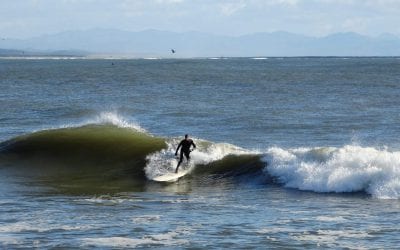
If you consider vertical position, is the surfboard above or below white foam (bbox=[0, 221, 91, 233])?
below

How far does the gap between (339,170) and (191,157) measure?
22.0 ft

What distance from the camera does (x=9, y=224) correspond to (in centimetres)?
1978

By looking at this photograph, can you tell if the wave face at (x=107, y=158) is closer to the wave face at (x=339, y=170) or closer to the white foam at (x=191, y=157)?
the white foam at (x=191, y=157)

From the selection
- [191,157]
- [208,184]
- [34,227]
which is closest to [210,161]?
[191,157]

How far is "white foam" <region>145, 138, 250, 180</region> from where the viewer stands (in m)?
30.0

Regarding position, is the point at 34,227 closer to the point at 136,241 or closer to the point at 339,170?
the point at 136,241

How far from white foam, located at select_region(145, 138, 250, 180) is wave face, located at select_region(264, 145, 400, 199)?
Result: 269 centimetres

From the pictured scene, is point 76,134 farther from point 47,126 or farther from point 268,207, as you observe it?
point 268,207

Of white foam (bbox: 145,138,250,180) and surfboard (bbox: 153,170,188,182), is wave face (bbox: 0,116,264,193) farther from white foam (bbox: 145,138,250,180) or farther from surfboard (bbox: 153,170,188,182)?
surfboard (bbox: 153,170,188,182)

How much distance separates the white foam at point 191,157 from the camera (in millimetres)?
29984

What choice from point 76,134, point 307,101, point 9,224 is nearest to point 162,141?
point 76,134

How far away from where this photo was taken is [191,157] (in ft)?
101

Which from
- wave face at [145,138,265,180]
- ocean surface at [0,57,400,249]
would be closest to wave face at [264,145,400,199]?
ocean surface at [0,57,400,249]

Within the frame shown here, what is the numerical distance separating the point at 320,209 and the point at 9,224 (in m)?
8.02
